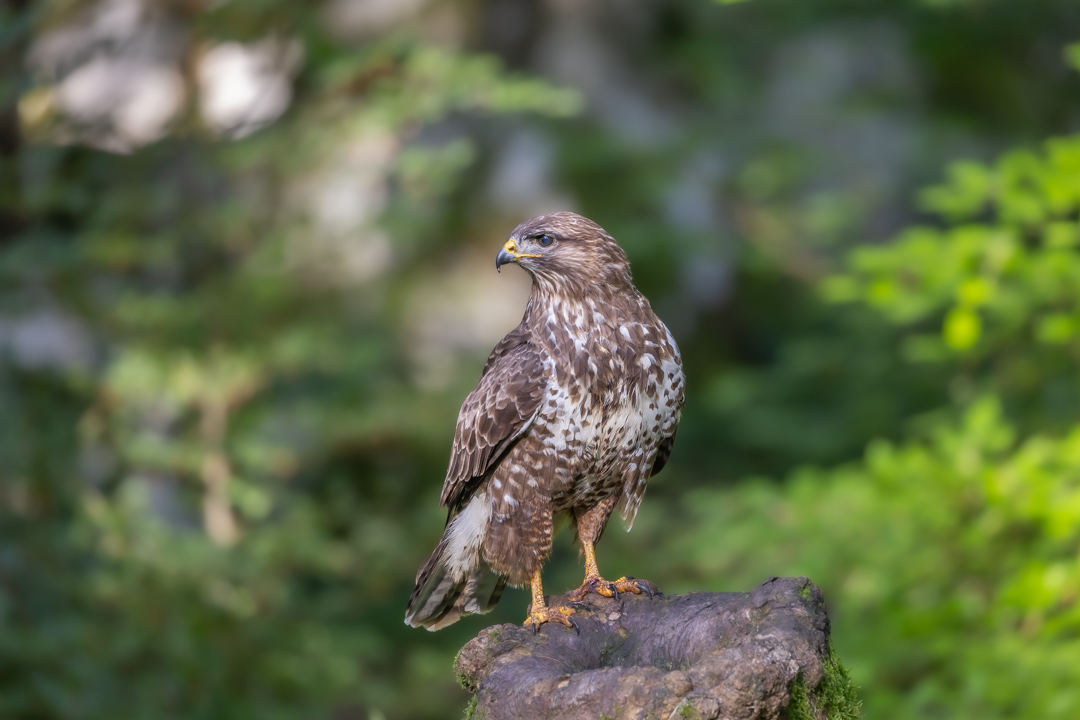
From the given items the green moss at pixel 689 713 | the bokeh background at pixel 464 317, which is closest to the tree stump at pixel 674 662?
the green moss at pixel 689 713

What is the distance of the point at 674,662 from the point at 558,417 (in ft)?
2.45

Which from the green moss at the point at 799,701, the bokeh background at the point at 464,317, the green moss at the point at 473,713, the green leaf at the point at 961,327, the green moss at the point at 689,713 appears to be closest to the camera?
the green moss at the point at 689,713

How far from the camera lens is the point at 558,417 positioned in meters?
2.89

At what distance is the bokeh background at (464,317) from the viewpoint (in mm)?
4355

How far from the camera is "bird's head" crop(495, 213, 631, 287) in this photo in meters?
3.00

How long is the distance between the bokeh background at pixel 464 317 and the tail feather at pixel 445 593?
175 cm

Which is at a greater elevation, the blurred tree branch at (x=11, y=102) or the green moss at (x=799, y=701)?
the blurred tree branch at (x=11, y=102)

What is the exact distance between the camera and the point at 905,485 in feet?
14.5

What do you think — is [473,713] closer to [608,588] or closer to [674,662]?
[674,662]

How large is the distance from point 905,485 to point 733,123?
15.5ft

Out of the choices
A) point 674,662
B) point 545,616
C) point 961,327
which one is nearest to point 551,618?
point 545,616

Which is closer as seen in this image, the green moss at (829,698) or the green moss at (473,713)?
the green moss at (829,698)

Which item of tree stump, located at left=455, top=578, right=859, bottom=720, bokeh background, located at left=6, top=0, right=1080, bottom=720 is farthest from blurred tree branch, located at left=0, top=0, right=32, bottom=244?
tree stump, located at left=455, top=578, right=859, bottom=720

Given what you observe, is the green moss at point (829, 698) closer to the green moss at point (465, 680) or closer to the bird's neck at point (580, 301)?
the green moss at point (465, 680)
